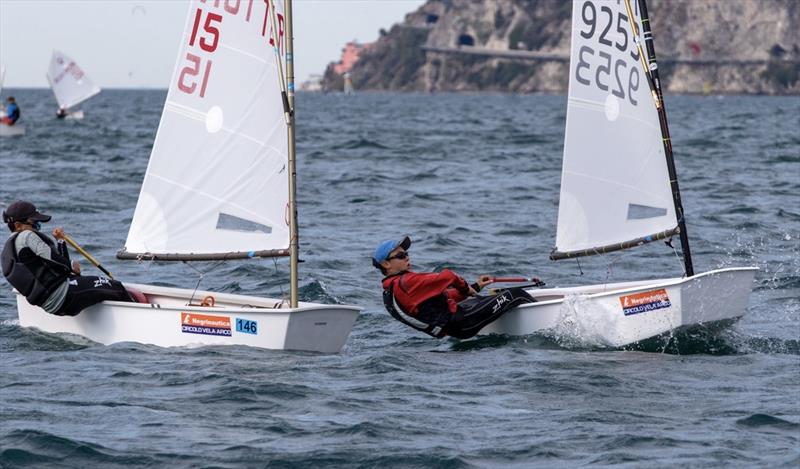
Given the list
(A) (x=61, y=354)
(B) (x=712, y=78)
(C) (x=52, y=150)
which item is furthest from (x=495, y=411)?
(B) (x=712, y=78)

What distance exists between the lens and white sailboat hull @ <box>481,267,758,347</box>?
11.9 m

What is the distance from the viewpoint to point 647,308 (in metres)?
12.0

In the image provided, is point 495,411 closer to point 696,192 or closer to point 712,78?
point 696,192

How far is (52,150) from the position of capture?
39.8 meters

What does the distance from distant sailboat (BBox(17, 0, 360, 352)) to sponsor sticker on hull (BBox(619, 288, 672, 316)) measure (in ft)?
8.50

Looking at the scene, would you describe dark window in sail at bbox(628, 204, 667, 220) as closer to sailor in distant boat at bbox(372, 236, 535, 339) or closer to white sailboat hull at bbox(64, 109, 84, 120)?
sailor in distant boat at bbox(372, 236, 535, 339)

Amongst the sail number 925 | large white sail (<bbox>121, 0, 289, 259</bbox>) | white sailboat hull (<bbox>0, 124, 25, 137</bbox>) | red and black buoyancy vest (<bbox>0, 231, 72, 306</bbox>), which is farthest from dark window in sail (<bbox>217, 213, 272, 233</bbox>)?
white sailboat hull (<bbox>0, 124, 25, 137</bbox>)

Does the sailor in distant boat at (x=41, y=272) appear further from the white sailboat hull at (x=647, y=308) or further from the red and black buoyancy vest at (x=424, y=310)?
the white sailboat hull at (x=647, y=308)

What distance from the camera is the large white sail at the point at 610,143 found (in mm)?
12984

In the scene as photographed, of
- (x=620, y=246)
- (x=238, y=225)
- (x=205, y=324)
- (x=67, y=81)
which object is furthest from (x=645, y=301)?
(x=67, y=81)

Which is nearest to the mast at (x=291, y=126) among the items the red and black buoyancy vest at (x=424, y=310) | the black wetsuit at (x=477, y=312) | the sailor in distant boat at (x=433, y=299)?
the sailor in distant boat at (x=433, y=299)

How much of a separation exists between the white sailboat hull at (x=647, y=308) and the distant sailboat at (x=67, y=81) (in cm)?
5323

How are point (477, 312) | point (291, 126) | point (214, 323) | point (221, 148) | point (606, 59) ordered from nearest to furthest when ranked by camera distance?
point (214, 323)
point (291, 126)
point (221, 148)
point (477, 312)
point (606, 59)

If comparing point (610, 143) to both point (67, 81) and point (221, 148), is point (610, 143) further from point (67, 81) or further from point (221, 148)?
point (67, 81)
